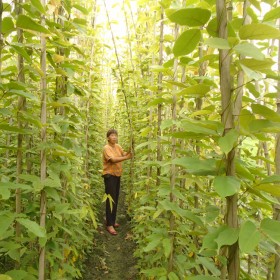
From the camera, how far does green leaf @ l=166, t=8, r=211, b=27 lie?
86 cm

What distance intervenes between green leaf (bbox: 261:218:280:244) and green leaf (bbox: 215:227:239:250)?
9 centimetres

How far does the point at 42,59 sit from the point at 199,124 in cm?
117

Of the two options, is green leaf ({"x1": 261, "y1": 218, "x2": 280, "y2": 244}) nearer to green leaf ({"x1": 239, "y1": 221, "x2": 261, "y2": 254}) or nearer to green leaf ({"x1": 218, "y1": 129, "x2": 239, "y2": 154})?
green leaf ({"x1": 239, "y1": 221, "x2": 261, "y2": 254})

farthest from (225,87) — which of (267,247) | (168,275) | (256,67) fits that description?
(168,275)

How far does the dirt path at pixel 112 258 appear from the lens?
3.78 m

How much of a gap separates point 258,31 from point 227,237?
0.59 meters

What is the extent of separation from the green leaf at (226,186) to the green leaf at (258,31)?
0.41 m

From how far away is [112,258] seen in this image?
4.30 metres

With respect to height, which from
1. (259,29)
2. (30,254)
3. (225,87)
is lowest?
(30,254)

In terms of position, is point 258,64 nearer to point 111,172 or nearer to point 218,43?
point 218,43

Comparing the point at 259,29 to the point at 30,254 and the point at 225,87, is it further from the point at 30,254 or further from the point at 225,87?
the point at 30,254

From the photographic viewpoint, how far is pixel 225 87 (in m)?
0.94

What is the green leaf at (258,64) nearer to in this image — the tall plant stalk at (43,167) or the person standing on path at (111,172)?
the tall plant stalk at (43,167)

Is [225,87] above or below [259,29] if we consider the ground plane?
below
